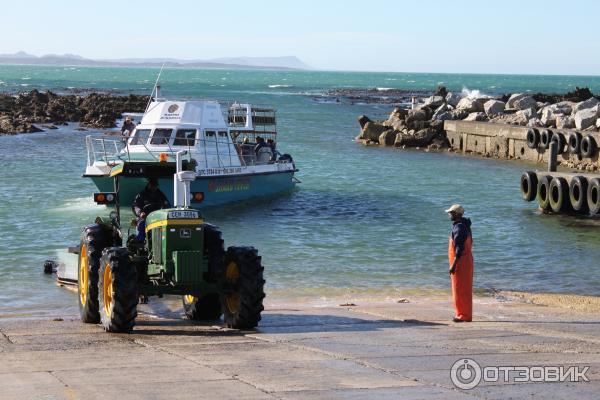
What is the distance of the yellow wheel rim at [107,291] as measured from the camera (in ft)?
38.7

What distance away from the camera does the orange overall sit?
506 inches

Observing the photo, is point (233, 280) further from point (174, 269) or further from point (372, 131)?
point (372, 131)

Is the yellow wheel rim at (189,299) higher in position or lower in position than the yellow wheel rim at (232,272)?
lower

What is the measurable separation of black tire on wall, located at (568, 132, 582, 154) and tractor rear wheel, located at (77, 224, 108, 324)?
30.0m

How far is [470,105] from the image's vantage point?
190 ft

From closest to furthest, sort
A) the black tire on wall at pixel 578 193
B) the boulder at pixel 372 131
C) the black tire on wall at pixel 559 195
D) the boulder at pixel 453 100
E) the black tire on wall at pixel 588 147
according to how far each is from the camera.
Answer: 1. the black tire on wall at pixel 578 193
2. the black tire on wall at pixel 559 195
3. the black tire on wall at pixel 588 147
4. the boulder at pixel 372 131
5. the boulder at pixel 453 100

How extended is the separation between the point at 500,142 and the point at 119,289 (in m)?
38.4

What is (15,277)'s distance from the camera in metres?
18.1

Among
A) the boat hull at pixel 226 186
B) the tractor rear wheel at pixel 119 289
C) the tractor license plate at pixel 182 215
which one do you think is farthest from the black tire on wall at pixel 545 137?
the tractor rear wheel at pixel 119 289

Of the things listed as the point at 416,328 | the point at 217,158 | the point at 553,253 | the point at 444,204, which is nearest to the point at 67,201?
the point at 217,158

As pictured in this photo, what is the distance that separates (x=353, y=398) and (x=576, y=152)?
33826 mm

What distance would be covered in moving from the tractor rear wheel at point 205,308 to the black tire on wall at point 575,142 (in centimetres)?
2946

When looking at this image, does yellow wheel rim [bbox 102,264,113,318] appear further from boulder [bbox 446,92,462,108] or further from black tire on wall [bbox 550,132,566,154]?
boulder [bbox 446,92,462,108]

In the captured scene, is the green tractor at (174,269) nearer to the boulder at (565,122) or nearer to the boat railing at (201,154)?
the boat railing at (201,154)
